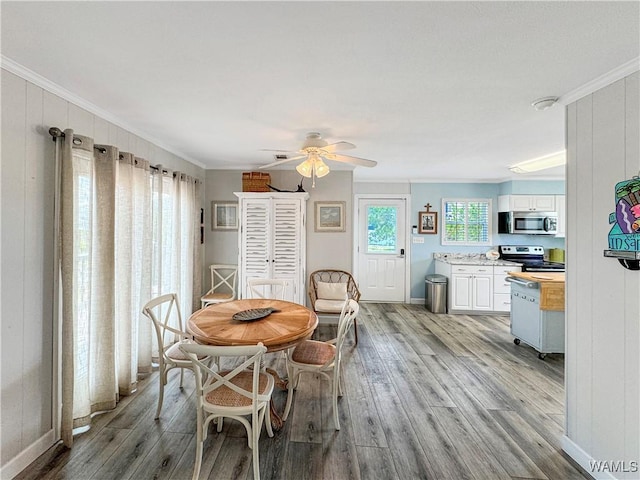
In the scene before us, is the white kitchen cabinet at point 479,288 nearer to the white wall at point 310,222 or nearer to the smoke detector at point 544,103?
the white wall at point 310,222

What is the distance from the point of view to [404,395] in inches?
105

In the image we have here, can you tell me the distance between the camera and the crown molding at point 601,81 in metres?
1.59

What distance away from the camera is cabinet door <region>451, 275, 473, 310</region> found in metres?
5.16

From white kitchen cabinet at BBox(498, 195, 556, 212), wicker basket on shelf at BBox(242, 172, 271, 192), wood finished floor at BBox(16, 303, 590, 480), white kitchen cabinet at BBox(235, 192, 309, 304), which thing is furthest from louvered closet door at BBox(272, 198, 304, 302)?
white kitchen cabinet at BBox(498, 195, 556, 212)

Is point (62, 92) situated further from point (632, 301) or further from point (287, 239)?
point (632, 301)

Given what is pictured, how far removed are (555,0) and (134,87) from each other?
2.35 metres

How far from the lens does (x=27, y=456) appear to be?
6.01 ft

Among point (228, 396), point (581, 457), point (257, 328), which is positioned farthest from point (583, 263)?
point (228, 396)

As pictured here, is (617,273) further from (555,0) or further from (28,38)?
(28,38)

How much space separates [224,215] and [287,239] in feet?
3.91

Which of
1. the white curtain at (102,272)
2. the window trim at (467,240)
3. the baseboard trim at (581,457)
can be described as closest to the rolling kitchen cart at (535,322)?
the baseboard trim at (581,457)

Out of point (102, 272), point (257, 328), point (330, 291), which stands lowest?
point (330, 291)

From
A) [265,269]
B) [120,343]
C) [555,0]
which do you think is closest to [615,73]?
[555,0]

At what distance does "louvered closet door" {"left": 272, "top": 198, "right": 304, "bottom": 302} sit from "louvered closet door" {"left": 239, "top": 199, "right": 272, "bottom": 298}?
0.37ft
